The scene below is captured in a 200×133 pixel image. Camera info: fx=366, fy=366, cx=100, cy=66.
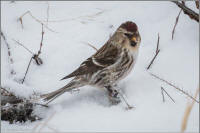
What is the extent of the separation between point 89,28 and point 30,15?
0.74m

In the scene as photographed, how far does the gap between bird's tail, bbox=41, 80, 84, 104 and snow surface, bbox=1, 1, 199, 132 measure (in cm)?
8

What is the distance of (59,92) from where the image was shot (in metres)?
3.25

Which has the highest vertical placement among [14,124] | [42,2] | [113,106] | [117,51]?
[42,2]

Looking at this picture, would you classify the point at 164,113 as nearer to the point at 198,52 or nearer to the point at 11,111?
the point at 198,52

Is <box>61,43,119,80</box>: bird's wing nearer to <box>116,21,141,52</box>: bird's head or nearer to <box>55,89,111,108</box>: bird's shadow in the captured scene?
<box>116,21,141,52</box>: bird's head

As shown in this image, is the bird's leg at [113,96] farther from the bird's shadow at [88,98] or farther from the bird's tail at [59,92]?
the bird's tail at [59,92]

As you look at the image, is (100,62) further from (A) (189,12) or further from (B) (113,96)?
(A) (189,12)

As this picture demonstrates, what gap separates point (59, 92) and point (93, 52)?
2.21 ft

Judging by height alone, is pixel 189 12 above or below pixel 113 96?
above

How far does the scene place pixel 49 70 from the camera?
361cm

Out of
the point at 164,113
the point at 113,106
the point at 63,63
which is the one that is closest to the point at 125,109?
the point at 113,106

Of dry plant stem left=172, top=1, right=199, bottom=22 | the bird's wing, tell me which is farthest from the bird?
dry plant stem left=172, top=1, right=199, bottom=22

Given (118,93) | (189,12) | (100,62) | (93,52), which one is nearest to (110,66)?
(100,62)

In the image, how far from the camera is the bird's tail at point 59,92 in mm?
3246
